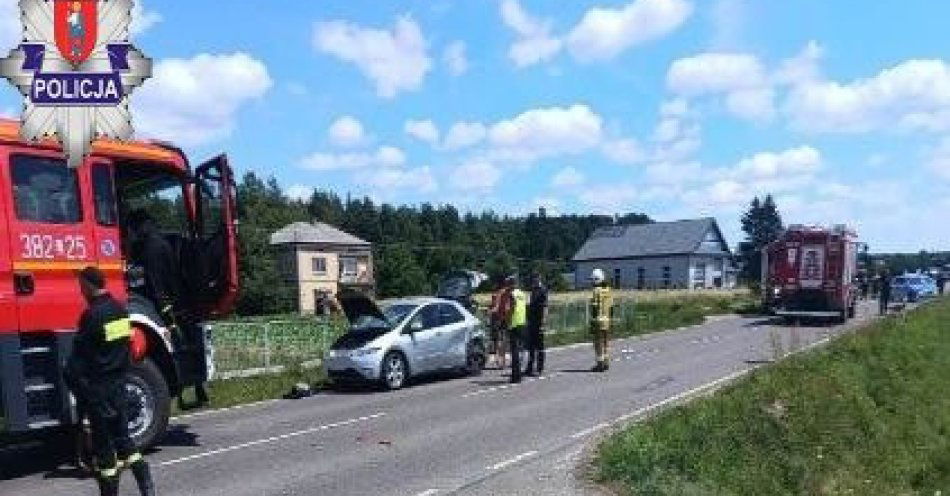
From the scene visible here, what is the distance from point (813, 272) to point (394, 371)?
74.2 feet

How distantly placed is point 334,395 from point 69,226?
8.00 meters

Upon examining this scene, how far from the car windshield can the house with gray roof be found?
304 feet

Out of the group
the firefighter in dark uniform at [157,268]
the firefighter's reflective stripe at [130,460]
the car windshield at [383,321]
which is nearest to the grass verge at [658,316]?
the car windshield at [383,321]

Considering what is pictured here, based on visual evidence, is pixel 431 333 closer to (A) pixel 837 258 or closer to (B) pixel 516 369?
(B) pixel 516 369

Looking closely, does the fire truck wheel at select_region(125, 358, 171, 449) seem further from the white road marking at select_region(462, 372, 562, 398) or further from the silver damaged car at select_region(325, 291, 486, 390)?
Answer: the silver damaged car at select_region(325, 291, 486, 390)

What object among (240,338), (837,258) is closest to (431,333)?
(240,338)

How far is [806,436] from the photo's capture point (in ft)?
46.4

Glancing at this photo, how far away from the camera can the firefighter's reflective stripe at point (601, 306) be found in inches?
801

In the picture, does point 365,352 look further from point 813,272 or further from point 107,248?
point 813,272

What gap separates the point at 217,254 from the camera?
522 inches

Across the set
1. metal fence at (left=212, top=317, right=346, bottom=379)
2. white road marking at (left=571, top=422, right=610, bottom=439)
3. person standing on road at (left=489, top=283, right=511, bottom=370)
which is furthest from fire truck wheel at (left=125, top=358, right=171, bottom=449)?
person standing on road at (left=489, top=283, right=511, bottom=370)

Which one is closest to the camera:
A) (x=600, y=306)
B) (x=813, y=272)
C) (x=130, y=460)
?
(x=130, y=460)

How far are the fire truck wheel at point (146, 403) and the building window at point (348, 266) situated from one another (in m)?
82.8

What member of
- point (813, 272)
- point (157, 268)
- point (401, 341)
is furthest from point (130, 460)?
point (813, 272)
